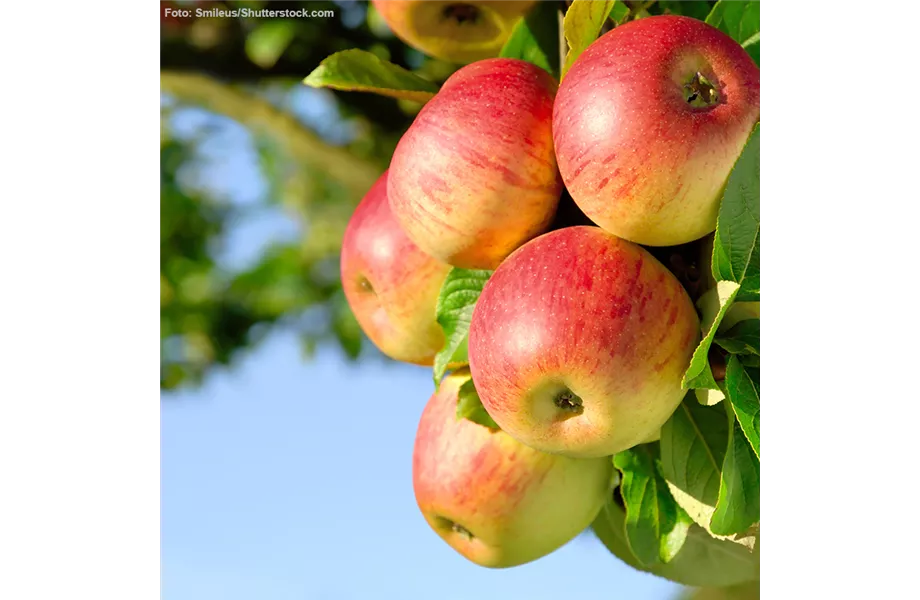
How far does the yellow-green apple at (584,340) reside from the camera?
0.84 m

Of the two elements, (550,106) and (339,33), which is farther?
(339,33)

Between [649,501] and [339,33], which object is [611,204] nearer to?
[649,501]

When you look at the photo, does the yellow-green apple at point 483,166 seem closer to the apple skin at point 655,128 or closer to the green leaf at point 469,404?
the apple skin at point 655,128

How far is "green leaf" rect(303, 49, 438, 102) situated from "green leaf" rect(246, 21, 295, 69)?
665 millimetres

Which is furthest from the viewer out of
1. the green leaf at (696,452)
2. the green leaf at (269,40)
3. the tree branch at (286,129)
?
the tree branch at (286,129)

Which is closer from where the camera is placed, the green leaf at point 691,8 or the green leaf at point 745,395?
the green leaf at point 745,395

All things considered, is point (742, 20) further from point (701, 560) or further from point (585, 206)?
point (701, 560)

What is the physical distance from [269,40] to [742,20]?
38.1 inches

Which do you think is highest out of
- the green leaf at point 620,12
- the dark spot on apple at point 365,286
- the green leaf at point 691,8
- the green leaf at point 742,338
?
the green leaf at point 620,12

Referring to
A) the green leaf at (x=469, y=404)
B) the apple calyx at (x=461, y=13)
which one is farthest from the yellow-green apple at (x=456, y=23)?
the green leaf at (x=469, y=404)

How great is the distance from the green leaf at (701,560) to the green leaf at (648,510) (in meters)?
0.13
